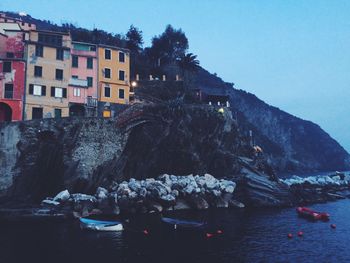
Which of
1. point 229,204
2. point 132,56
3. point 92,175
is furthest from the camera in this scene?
point 132,56

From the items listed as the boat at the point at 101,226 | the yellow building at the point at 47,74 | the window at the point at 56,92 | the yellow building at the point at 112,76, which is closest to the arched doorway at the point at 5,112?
the yellow building at the point at 47,74

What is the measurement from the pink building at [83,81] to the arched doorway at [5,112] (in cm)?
884

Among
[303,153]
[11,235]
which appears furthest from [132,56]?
[303,153]

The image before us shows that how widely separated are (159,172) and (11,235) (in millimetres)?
27657

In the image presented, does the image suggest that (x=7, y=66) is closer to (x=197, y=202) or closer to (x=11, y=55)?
(x=11, y=55)

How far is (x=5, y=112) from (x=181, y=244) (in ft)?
115

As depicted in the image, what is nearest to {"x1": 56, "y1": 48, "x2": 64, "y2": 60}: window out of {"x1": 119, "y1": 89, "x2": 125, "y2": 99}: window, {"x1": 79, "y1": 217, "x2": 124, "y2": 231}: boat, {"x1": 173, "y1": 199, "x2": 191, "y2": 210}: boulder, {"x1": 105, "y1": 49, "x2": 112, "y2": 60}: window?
{"x1": 105, "y1": 49, "x2": 112, "y2": 60}: window

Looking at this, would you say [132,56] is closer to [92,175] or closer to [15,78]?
[15,78]

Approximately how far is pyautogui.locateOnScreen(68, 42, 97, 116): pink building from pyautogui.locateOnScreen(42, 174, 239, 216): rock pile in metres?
14.5

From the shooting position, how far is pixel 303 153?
7116 inches

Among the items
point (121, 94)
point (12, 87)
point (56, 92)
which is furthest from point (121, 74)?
point (12, 87)

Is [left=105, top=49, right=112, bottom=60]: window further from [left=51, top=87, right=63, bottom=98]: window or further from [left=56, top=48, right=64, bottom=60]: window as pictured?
[left=51, top=87, right=63, bottom=98]: window

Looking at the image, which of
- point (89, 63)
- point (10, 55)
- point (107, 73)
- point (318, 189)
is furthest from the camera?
point (318, 189)

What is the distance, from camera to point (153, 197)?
4522 cm
